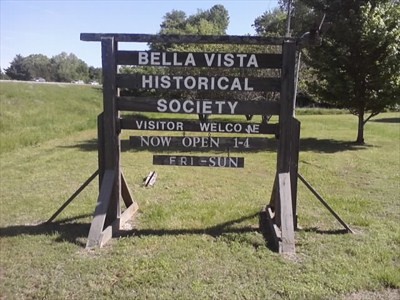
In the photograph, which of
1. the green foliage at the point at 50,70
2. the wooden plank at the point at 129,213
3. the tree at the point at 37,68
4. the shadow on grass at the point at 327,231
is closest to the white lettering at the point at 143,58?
the wooden plank at the point at 129,213

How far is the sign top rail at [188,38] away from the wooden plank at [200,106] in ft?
2.35

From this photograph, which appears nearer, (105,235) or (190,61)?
(105,235)

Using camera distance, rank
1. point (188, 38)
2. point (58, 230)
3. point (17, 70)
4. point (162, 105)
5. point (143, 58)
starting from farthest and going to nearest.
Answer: point (17, 70) < point (58, 230) < point (162, 105) < point (143, 58) < point (188, 38)

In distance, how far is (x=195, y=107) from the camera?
516 cm

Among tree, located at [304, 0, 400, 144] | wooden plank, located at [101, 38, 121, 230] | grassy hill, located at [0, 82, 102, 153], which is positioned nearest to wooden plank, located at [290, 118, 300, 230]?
wooden plank, located at [101, 38, 121, 230]

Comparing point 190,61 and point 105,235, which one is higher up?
point 190,61

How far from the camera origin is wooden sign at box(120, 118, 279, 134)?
203 inches

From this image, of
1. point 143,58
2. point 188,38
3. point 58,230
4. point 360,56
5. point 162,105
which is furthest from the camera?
point 360,56

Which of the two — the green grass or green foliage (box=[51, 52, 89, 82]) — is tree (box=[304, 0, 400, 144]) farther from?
green foliage (box=[51, 52, 89, 82])

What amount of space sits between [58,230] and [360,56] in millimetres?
12973

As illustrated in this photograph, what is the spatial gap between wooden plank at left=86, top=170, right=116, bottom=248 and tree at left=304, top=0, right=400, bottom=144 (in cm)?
1173

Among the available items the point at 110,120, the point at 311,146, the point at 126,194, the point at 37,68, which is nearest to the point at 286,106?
the point at 110,120

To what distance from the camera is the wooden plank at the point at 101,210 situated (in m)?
4.70

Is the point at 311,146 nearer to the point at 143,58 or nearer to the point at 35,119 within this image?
the point at 143,58
